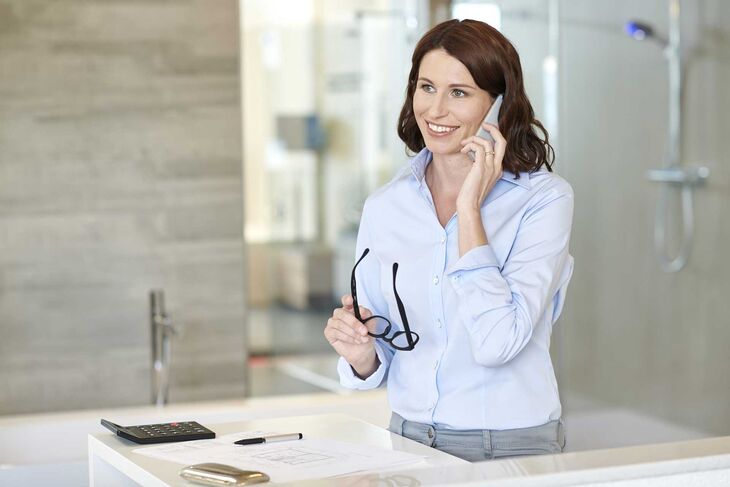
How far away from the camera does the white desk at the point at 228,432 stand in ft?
5.93

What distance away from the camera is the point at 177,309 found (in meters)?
4.29

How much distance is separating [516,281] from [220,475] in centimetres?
67

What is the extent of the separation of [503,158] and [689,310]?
2.56m

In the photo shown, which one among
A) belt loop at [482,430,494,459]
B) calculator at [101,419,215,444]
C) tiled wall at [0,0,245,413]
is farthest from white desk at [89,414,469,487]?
tiled wall at [0,0,245,413]

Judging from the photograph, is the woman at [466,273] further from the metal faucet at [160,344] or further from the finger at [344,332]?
the metal faucet at [160,344]

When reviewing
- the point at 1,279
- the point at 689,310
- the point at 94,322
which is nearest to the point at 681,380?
the point at 689,310

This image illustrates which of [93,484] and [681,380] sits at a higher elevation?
[93,484]

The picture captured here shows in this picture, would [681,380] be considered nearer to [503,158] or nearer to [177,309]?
[177,309]

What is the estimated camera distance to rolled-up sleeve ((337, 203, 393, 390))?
2.21 metres

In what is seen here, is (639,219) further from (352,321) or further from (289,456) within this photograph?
(289,456)

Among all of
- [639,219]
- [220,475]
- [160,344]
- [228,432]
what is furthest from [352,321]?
[639,219]

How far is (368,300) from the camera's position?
2262 millimetres

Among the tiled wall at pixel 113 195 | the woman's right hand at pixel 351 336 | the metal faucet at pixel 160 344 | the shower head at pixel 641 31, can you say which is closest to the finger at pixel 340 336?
the woman's right hand at pixel 351 336

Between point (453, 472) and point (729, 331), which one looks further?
point (729, 331)
